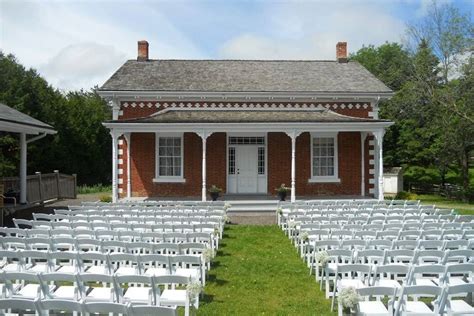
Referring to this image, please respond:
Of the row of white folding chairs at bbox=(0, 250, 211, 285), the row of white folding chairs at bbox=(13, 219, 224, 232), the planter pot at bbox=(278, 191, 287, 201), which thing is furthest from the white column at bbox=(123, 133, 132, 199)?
the row of white folding chairs at bbox=(0, 250, 211, 285)

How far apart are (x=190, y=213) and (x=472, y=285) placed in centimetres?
899

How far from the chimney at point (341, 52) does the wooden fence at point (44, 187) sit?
16074 millimetres

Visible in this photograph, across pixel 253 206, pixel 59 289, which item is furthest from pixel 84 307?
pixel 253 206

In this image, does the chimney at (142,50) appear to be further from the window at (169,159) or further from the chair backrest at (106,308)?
the chair backrest at (106,308)

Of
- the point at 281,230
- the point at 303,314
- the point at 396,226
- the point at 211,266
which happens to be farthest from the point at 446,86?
the point at 303,314

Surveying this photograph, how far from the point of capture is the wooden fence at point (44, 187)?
21.3 metres

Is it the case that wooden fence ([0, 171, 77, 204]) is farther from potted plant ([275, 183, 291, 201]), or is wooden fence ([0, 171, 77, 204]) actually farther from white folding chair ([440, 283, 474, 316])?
white folding chair ([440, 283, 474, 316])

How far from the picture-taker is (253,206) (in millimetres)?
20203

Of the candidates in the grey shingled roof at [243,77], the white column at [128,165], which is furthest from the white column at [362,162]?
the white column at [128,165]

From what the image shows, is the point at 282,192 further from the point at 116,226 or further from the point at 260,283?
the point at 260,283

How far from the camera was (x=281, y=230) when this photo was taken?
15.7 metres

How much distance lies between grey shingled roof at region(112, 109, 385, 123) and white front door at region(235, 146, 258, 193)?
172cm

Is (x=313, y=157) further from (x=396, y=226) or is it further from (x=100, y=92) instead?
(x=396, y=226)

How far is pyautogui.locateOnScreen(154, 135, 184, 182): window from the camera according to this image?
23234 millimetres
